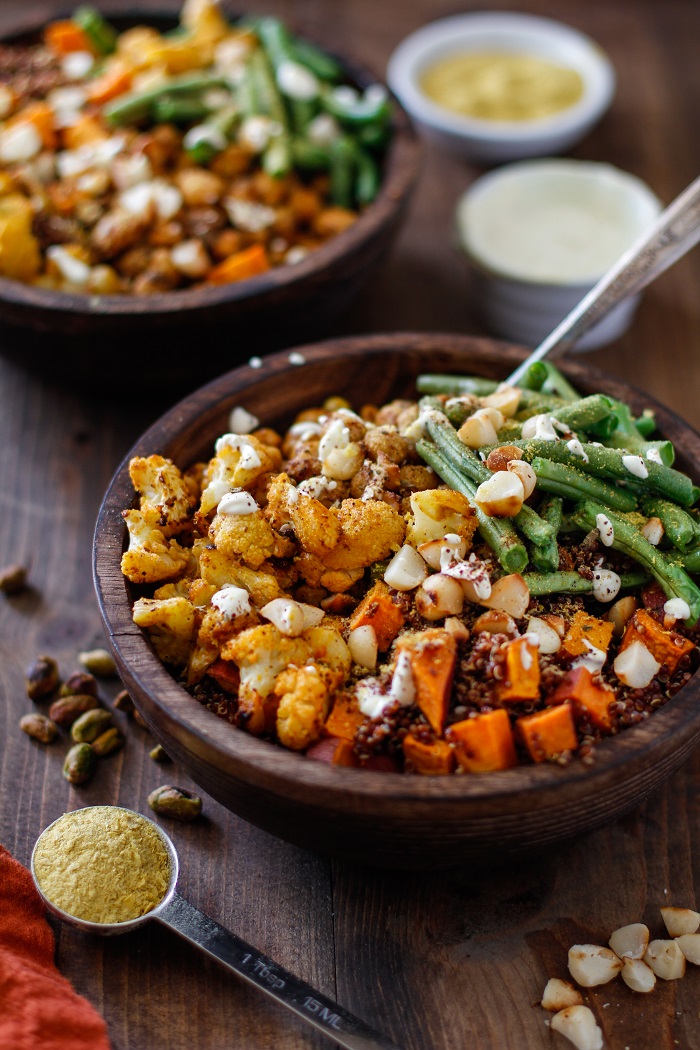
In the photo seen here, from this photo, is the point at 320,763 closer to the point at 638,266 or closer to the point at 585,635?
the point at 585,635

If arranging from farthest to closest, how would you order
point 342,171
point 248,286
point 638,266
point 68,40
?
point 68,40
point 342,171
point 248,286
point 638,266

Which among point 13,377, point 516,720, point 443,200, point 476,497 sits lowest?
point 13,377

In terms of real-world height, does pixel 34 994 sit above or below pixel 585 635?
below

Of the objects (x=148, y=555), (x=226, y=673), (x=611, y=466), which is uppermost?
(x=611, y=466)

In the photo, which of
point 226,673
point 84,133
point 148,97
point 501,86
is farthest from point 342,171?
point 226,673

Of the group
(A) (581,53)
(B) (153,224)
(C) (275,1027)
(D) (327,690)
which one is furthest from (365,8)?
(C) (275,1027)

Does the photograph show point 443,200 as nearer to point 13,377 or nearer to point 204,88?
point 204,88

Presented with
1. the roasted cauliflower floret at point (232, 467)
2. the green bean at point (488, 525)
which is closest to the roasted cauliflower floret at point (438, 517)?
the green bean at point (488, 525)
